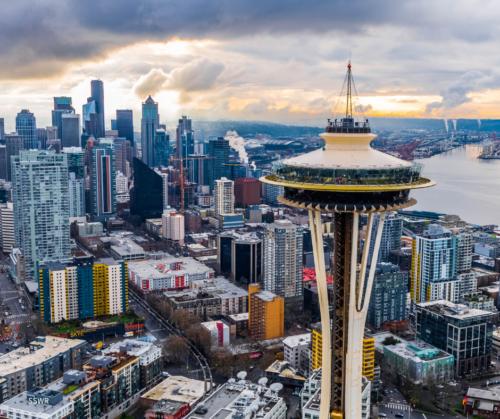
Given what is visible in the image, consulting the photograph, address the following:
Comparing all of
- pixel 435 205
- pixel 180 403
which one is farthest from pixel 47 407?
pixel 435 205

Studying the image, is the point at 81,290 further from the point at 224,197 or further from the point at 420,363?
the point at 224,197

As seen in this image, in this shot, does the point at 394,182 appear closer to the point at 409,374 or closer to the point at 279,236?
the point at 409,374

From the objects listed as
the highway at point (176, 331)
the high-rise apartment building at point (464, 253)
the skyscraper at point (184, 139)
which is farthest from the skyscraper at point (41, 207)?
the skyscraper at point (184, 139)

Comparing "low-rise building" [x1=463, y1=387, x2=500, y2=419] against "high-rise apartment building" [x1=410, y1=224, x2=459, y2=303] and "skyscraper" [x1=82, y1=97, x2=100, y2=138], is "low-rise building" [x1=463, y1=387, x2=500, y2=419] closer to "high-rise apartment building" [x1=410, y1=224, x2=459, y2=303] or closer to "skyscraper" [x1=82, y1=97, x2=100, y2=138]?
"high-rise apartment building" [x1=410, y1=224, x2=459, y2=303]

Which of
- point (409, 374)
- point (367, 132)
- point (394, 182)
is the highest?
point (367, 132)

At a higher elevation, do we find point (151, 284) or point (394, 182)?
point (394, 182)

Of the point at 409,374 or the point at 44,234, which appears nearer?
the point at 409,374
